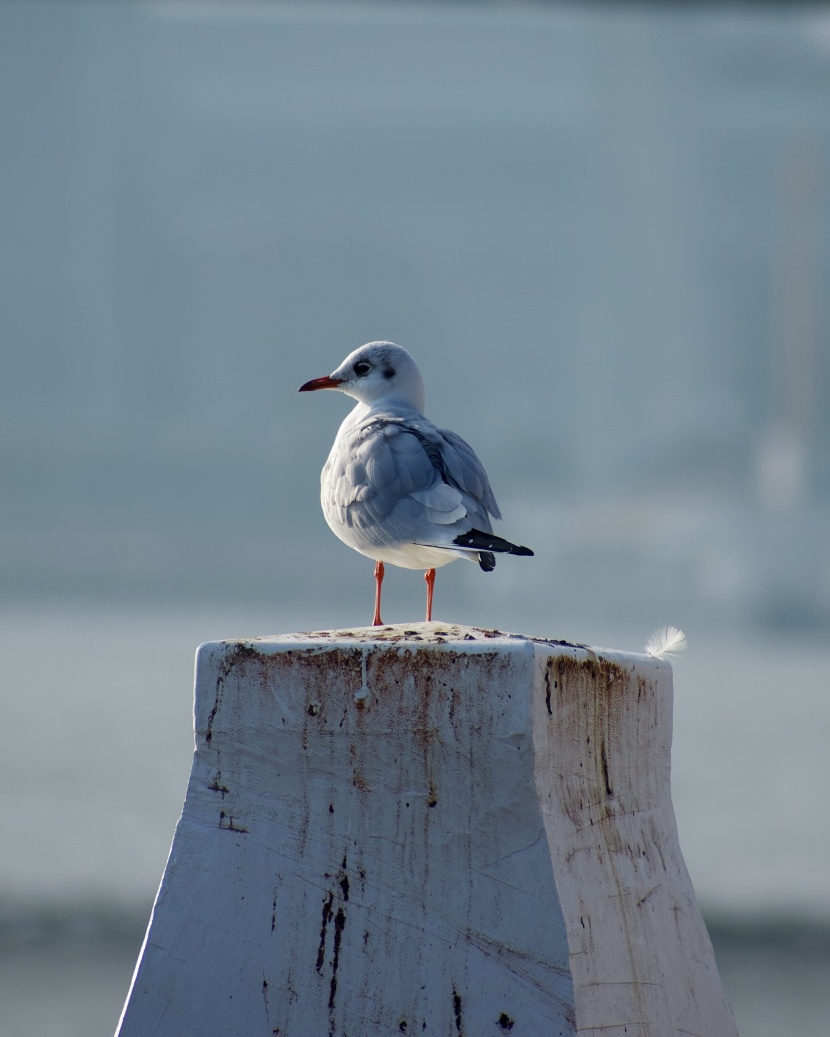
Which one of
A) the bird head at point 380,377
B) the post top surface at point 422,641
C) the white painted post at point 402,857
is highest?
the bird head at point 380,377

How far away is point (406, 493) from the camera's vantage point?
2088 millimetres

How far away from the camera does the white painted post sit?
4.34 ft

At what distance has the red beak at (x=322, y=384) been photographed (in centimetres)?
237

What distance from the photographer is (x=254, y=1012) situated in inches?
54.1

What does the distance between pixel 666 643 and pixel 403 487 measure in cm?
50

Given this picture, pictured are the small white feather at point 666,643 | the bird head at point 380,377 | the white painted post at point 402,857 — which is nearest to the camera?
the white painted post at point 402,857

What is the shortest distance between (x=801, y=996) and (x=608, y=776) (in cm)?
724

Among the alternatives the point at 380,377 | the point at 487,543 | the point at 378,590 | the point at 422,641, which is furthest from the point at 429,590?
the point at 422,641

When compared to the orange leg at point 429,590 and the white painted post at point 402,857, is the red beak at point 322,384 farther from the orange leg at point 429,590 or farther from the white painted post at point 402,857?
the white painted post at point 402,857

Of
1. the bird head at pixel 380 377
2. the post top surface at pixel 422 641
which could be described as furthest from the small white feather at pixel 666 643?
the bird head at pixel 380 377

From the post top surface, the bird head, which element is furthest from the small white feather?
the bird head

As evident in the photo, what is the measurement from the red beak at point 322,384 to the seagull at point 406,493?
11cm

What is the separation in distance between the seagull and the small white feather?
9.8 inches

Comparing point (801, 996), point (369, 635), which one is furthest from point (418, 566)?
point (801, 996)
